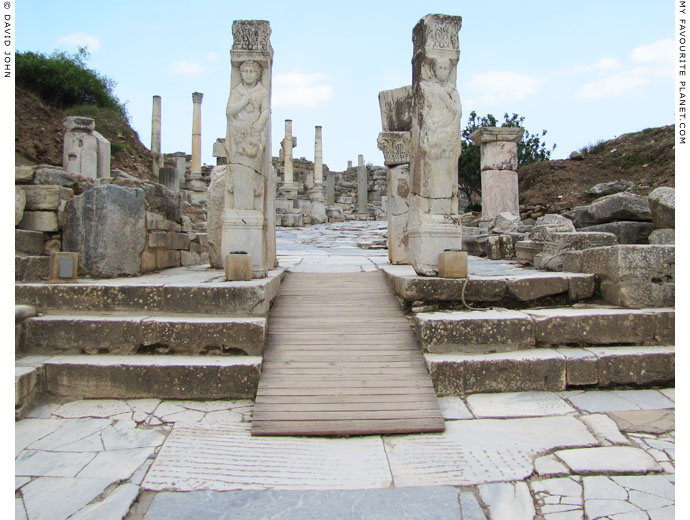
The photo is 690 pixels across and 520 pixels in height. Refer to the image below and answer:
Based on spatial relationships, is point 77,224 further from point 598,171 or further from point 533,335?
point 598,171

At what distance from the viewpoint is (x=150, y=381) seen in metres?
3.36

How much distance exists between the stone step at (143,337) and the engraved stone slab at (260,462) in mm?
776

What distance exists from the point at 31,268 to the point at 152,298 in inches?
75.5

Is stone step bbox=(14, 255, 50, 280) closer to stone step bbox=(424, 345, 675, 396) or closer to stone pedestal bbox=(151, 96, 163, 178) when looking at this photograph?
stone step bbox=(424, 345, 675, 396)

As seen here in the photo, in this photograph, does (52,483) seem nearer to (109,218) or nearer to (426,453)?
(426,453)

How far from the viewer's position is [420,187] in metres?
4.80

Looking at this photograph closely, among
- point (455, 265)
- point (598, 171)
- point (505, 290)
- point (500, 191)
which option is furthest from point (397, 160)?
point (598, 171)

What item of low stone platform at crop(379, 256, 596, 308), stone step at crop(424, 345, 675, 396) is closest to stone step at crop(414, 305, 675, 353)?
stone step at crop(424, 345, 675, 396)

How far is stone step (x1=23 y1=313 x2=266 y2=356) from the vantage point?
3629 millimetres

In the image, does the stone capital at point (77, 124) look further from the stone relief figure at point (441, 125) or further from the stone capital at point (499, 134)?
the stone relief figure at point (441, 125)

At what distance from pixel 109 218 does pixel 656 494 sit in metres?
5.36

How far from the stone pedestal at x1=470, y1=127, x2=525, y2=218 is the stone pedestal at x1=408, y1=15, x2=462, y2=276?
8867 mm

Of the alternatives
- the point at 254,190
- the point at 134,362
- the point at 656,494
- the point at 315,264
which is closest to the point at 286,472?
the point at 134,362

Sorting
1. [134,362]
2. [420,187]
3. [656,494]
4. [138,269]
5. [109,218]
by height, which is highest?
[420,187]
